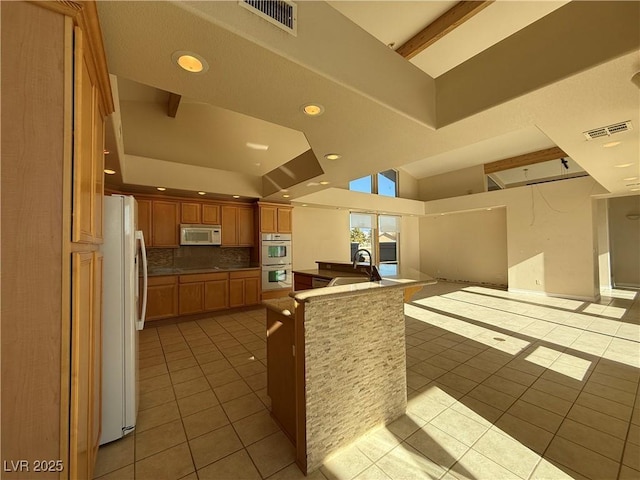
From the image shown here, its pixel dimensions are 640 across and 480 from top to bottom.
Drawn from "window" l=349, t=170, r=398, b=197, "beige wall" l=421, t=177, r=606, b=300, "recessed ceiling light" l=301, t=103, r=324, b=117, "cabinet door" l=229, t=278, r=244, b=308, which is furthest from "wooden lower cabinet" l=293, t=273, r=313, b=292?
"beige wall" l=421, t=177, r=606, b=300

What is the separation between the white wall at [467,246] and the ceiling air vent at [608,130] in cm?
595

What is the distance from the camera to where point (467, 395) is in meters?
2.37

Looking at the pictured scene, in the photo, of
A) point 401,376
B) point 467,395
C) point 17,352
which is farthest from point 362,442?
point 17,352

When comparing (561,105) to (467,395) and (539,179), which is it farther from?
(539,179)

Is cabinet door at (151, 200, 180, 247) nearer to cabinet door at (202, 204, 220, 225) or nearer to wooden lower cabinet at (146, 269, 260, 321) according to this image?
cabinet door at (202, 204, 220, 225)

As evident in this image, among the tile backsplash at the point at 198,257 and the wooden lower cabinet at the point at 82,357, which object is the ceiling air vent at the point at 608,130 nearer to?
the wooden lower cabinet at the point at 82,357

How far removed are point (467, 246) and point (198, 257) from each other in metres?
8.10

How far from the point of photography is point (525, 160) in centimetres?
690

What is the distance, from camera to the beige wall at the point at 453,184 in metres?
8.27

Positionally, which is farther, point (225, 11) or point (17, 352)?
point (225, 11)

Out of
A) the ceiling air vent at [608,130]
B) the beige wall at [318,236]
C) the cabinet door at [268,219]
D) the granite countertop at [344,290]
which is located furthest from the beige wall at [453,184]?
the granite countertop at [344,290]

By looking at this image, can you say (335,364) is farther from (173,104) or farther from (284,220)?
(284,220)

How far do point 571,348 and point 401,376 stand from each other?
116 inches

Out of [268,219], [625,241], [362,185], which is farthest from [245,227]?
[625,241]
